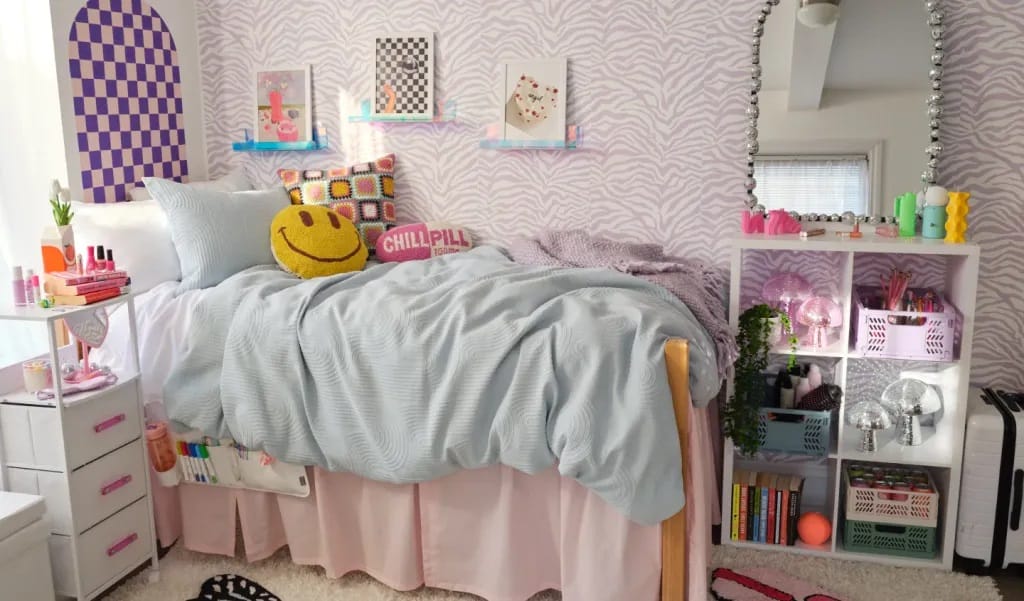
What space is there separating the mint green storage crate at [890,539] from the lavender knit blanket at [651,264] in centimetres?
65

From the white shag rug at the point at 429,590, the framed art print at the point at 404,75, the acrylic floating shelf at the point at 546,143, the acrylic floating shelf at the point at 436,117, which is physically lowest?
the white shag rug at the point at 429,590

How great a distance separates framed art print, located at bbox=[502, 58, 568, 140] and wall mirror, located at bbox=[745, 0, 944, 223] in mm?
666

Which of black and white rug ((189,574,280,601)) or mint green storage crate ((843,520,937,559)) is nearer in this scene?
black and white rug ((189,574,280,601))

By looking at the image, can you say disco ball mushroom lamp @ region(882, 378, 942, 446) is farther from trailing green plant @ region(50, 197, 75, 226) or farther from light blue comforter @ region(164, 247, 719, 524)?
trailing green plant @ region(50, 197, 75, 226)

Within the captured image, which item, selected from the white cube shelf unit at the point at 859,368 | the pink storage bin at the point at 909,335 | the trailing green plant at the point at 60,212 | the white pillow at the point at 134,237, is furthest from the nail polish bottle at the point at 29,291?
the pink storage bin at the point at 909,335

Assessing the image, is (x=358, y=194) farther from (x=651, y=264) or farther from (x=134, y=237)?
(x=651, y=264)

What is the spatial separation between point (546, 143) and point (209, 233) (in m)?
1.20

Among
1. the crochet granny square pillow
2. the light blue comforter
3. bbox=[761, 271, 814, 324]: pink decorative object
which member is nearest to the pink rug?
the light blue comforter

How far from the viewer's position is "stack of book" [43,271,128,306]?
221cm

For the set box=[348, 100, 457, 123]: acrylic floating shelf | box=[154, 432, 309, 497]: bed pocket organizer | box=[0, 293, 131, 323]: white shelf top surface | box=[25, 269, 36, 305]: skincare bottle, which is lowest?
box=[154, 432, 309, 497]: bed pocket organizer

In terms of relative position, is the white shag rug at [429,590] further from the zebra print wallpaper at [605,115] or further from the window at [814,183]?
the window at [814,183]

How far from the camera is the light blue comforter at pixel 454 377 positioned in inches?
80.6

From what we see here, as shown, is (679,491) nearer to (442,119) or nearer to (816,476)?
(816,476)

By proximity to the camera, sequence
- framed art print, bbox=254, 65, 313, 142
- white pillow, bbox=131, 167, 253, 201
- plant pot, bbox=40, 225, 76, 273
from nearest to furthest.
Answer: plant pot, bbox=40, 225, 76, 273 < white pillow, bbox=131, 167, 253, 201 < framed art print, bbox=254, 65, 313, 142
